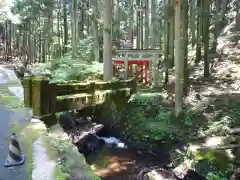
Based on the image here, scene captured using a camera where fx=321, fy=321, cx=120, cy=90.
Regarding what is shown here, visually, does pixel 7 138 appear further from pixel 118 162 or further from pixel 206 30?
pixel 206 30

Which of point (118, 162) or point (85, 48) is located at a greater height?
point (85, 48)

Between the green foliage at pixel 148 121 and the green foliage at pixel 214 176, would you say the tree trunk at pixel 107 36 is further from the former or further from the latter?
the green foliage at pixel 214 176

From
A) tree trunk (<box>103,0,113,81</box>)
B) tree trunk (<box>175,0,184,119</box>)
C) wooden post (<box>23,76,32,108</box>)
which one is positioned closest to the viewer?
wooden post (<box>23,76,32,108</box>)

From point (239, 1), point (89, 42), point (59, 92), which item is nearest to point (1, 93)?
point (59, 92)

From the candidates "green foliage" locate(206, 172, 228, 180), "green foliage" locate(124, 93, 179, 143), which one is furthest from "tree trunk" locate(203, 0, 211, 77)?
"green foliage" locate(206, 172, 228, 180)

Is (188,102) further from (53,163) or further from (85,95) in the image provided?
(53,163)

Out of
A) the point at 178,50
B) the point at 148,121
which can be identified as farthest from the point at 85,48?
the point at 178,50

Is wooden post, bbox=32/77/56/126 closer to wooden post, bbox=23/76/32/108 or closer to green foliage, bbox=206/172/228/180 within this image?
wooden post, bbox=23/76/32/108

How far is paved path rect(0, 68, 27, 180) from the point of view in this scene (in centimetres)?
476

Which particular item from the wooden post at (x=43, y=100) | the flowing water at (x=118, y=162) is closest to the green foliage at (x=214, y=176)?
the flowing water at (x=118, y=162)

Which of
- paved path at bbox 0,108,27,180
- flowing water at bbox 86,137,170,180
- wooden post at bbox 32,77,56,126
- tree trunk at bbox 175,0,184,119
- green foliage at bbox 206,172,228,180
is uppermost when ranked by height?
tree trunk at bbox 175,0,184,119

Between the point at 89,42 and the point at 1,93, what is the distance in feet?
57.1

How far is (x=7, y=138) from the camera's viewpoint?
6.46 metres

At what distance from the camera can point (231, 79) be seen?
18828 millimetres
